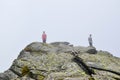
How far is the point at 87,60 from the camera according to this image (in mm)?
31125

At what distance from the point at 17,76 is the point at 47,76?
190 inches

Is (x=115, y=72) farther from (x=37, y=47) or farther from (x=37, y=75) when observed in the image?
(x=37, y=47)

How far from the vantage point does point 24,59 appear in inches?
1314

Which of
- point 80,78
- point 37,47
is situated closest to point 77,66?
point 80,78

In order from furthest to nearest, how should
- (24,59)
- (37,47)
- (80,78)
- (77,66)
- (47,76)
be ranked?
(37,47), (24,59), (77,66), (47,76), (80,78)

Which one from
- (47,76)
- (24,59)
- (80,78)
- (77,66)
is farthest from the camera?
(24,59)

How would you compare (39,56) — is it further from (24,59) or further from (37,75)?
(37,75)

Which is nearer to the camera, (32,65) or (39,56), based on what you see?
(32,65)

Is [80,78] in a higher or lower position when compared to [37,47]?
lower

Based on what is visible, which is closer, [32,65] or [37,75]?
[37,75]

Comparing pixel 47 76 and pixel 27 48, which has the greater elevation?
pixel 27 48

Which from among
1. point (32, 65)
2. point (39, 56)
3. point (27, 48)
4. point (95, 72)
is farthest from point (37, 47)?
point (95, 72)

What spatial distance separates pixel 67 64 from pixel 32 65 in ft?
13.7

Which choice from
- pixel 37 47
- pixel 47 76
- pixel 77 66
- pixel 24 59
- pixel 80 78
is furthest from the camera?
pixel 37 47
